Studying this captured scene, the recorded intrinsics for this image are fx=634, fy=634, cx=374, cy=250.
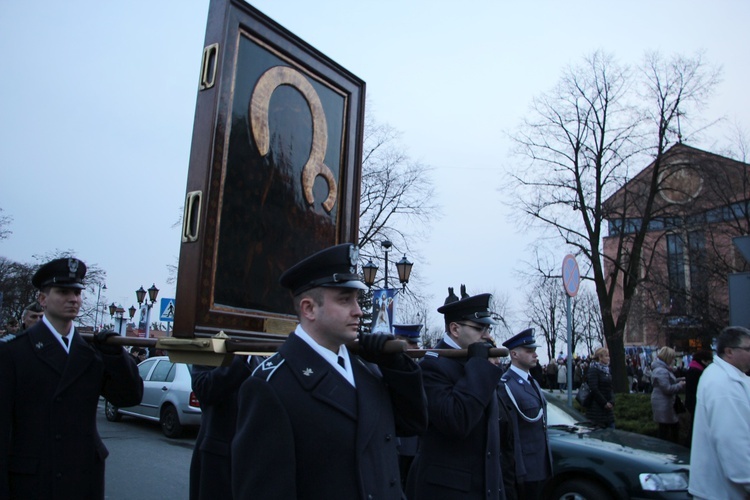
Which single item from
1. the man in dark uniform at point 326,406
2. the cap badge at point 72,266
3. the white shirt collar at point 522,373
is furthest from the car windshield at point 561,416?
the cap badge at point 72,266

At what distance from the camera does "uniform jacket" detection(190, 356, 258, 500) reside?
412cm

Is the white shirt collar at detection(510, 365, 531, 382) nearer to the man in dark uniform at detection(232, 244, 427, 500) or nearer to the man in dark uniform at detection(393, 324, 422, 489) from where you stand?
the man in dark uniform at detection(393, 324, 422, 489)

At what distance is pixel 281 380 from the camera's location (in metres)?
2.32

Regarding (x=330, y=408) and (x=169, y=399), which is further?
(x=169, y=399)

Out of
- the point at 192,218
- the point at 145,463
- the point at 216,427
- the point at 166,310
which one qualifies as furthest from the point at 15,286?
the point at 192,218

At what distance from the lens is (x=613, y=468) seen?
243 inches

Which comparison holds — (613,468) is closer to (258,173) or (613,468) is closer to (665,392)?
(665,392)

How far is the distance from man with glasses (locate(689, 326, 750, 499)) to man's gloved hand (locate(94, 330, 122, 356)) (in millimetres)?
3808

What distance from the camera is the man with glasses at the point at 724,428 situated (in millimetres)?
4062

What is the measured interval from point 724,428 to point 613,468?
87.8 inches

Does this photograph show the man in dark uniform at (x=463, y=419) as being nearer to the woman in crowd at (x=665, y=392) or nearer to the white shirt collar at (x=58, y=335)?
the white shirt collar at (x=58, y=335)

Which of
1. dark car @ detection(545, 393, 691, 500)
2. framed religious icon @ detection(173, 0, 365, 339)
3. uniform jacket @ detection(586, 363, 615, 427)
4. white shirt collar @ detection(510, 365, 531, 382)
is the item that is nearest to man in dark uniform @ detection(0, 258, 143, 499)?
framed religious icon @ detection(173, 0, 365, 339)

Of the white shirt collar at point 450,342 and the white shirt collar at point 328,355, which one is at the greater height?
the white shirt collar at point 450,342

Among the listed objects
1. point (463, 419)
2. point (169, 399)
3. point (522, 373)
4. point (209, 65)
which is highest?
point (209, 65)
